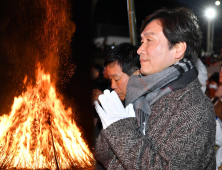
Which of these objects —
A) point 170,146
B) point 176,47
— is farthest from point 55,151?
point 176,47

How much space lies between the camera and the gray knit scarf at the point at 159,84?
1243mm

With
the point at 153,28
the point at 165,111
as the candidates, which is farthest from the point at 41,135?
the point at 153,28

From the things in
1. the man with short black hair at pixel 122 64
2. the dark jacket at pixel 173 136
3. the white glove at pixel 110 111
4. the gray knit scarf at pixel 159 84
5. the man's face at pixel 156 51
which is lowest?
the dark jacket at pixel 173 136

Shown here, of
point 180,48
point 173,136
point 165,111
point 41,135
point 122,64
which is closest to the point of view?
point 173,136

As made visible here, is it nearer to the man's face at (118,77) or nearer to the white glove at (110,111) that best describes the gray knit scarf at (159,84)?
the white glove at (110,111)

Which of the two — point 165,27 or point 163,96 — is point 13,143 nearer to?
point 163,96

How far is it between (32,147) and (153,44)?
3.87 feet

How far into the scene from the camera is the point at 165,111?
1.23m

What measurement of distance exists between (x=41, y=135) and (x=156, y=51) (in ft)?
3.60

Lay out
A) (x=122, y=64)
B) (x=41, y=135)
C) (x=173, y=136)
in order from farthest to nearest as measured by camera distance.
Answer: (x=122, y=64), (x=41, y=135), (x=173, y=136)

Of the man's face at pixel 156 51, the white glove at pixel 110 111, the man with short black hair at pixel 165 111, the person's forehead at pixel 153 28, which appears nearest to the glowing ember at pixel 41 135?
the man with short black hair at pixel 165 111

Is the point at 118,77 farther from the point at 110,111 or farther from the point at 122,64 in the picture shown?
the point at 110,111

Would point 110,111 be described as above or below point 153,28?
below

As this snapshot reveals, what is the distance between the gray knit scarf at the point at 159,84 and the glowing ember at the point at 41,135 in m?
0.76
